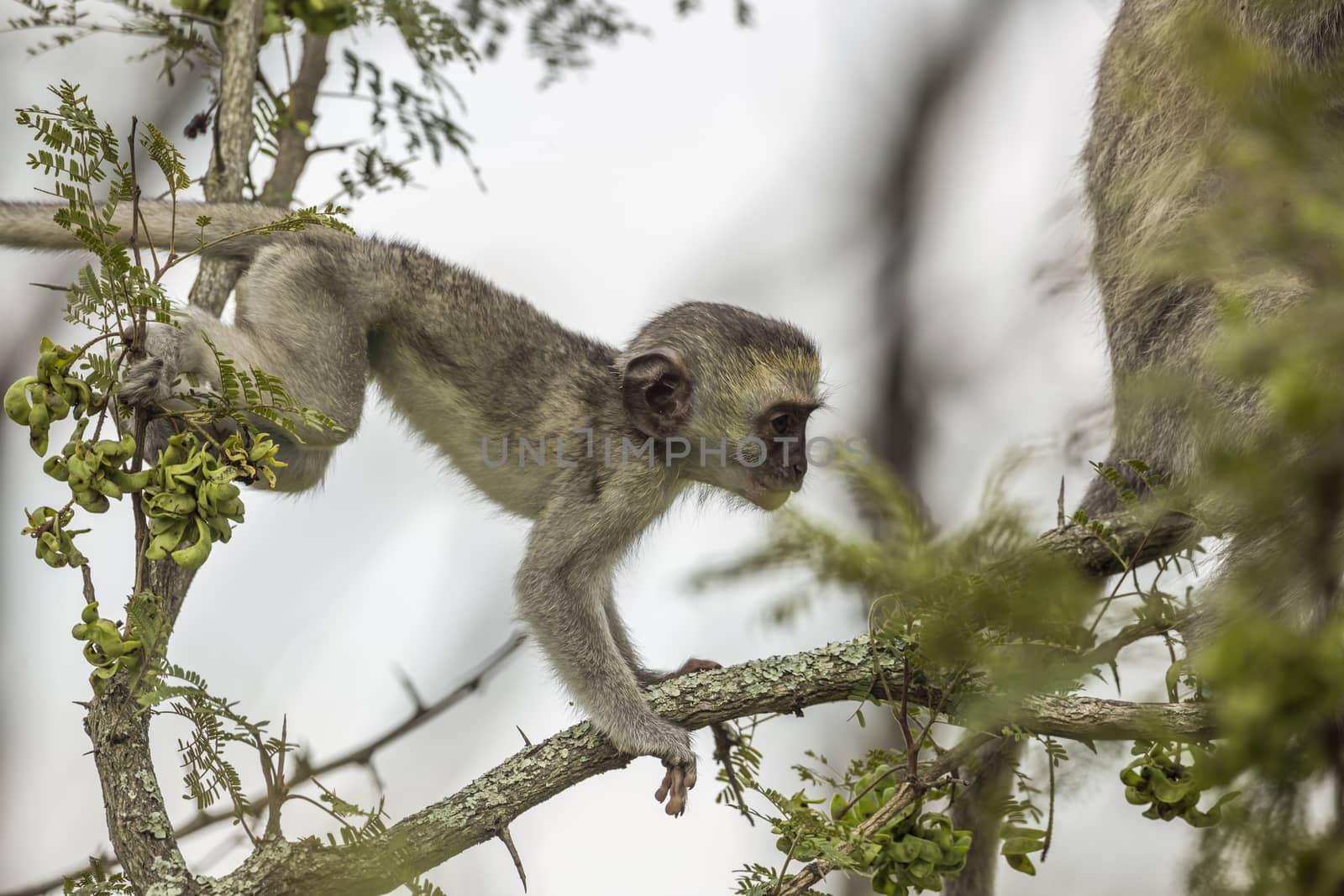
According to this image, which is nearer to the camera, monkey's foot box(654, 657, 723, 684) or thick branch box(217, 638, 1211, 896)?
thick branch box(217, 638, 1211, 896)

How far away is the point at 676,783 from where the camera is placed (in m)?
4.29

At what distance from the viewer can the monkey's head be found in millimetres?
5199

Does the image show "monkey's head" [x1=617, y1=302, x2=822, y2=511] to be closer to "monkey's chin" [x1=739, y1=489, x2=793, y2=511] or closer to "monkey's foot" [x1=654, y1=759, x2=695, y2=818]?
"monkey's chin" [x1=739, y1=489, x2=793, y2=511]

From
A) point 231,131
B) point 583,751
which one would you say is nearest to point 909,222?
point 231,131

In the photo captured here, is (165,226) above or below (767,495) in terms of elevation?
above

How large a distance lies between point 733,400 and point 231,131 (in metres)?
2.26

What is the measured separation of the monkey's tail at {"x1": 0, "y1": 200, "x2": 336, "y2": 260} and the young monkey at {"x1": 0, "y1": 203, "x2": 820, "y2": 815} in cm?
1

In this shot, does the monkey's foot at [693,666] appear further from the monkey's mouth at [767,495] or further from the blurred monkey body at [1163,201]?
the blurred monkey body at [1163,201]

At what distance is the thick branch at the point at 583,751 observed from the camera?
343 centimetres

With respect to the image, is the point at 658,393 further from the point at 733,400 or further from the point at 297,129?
the point at 297,129

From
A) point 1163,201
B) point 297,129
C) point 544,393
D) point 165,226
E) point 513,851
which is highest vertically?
point 297,129

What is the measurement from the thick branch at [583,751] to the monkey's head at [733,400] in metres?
1.25

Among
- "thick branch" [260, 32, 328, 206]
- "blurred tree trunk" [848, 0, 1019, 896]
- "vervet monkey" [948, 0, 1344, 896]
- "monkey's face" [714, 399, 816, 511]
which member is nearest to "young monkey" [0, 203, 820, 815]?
"monkey's face" [714, 399, 816, 511]

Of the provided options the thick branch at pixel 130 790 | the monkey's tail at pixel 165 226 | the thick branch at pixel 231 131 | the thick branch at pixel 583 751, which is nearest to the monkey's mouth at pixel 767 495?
the thick branch at pixel 583 751
